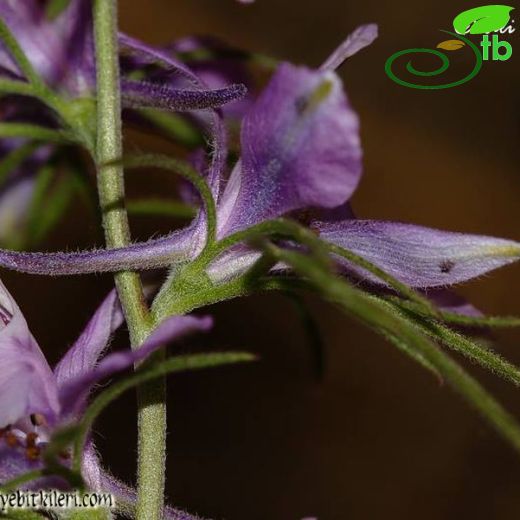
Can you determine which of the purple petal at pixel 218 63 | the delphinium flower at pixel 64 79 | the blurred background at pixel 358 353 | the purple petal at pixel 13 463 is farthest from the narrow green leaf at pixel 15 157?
the blurred background at pixel 358 353

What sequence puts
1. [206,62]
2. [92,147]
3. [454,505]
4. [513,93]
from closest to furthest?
1. [92,147]
2. [206,62]
3. [454,505]
4. [513,93]

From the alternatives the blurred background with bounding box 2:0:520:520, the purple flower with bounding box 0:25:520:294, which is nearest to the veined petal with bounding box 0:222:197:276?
the purple flower with bounding box 0:25:520:294

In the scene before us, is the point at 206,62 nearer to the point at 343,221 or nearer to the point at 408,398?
the point at 343,221

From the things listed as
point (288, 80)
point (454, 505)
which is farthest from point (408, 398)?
point (288, 80)

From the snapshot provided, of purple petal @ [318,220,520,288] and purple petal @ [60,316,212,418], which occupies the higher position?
purple petal @ [318,220,520,288]

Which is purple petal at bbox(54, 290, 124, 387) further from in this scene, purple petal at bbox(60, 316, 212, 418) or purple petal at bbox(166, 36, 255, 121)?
purple petal at bbox(166, 36, 255, 121)

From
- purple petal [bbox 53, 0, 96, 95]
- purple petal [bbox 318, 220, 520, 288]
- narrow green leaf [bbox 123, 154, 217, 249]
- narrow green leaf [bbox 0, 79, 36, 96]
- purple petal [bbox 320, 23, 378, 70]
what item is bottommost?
purple petal [bbox 318, 220, 520, 288]
